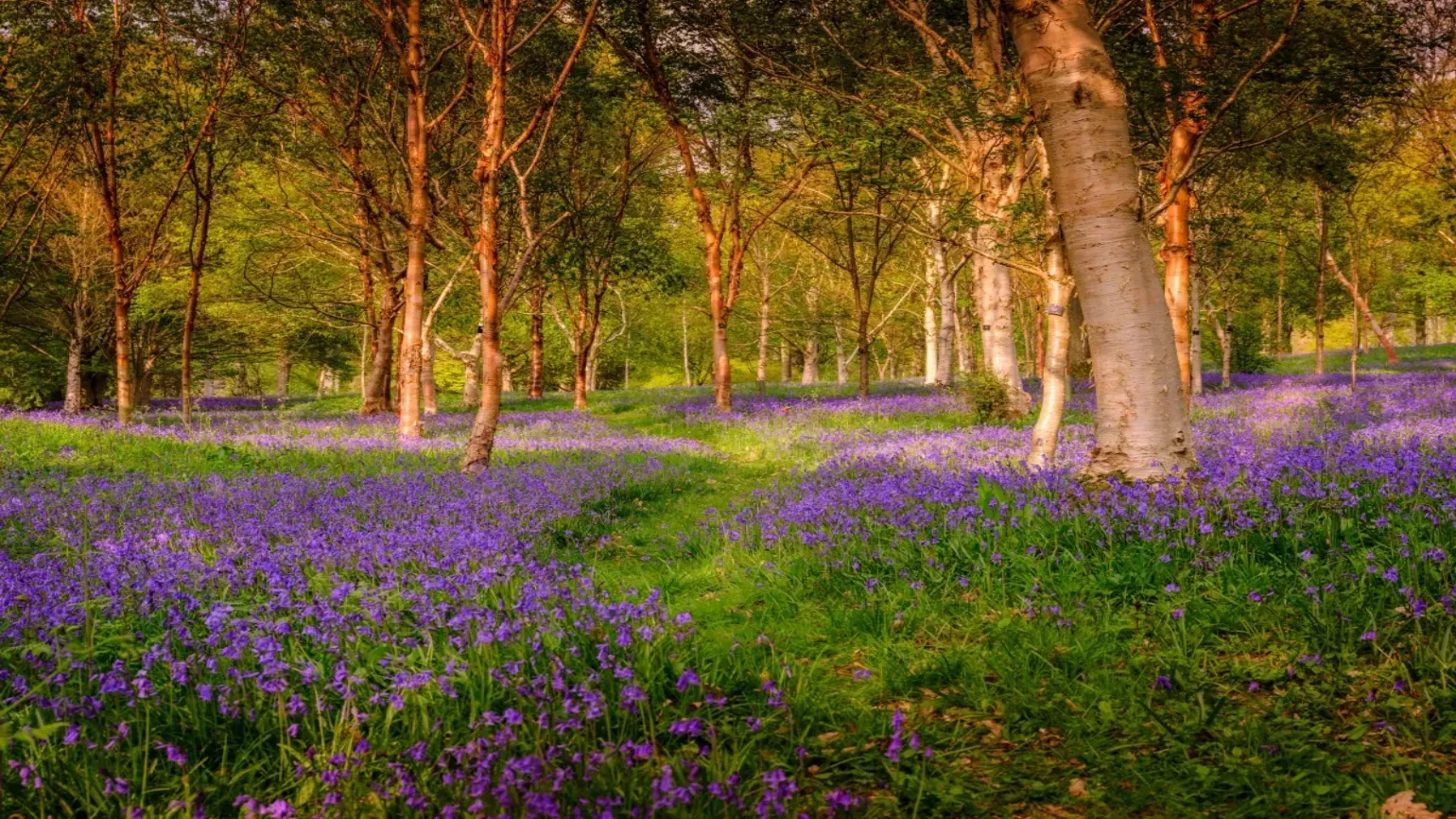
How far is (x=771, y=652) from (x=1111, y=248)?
431 centimetres

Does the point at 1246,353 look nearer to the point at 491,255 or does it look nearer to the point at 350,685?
the point at 491,255

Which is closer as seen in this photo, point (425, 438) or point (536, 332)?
point (425, 438)

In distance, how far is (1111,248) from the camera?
599cm

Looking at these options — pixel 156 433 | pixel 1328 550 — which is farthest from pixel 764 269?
pixel 1328 550

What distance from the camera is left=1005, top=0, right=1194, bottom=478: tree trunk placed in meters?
5.97

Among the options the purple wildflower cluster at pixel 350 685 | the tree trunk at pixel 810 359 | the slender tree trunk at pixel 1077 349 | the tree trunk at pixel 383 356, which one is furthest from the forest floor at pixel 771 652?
the tree trunk at pixel 810 359

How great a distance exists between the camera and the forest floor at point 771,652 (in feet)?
8.71

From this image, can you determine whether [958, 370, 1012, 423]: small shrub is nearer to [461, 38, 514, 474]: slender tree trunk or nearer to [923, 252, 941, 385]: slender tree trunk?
[461, 38, 514, 474]: slender tree trunk

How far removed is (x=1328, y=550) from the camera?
14.5ft

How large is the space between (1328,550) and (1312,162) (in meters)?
16.7

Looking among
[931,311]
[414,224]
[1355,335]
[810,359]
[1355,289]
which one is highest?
[931,311]

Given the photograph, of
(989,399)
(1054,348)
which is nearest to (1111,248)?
(1054,348)

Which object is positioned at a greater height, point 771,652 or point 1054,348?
point 1054,348

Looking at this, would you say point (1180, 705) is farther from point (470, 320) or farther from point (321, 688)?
point (470, 320)
